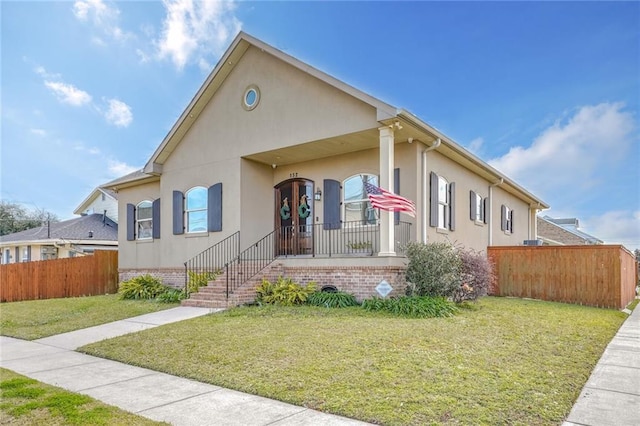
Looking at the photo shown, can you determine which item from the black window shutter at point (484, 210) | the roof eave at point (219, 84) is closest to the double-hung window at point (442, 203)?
the roof eave at point (219, 84)

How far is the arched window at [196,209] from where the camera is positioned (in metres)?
13.9

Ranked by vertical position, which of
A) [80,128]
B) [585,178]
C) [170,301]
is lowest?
[170,301]

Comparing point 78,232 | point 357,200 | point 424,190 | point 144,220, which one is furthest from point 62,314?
point 78,232

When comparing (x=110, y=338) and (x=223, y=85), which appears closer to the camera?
(x=110, y=338)

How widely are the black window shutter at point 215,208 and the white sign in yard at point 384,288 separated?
222 inches

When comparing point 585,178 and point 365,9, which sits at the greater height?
point 365,9

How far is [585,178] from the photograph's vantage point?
61.6ft

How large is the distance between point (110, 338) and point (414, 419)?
621cm

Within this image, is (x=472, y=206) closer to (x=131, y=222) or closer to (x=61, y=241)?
(x=131, y=222)

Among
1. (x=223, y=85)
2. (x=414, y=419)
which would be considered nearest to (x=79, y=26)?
(x=223, y=85)

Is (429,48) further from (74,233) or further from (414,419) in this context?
(74,233)

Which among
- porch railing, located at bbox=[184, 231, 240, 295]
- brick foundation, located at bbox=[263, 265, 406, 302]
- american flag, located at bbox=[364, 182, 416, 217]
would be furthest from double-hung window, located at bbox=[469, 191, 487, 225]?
porch railing, located at bbox=[184, 231, 240, 295]

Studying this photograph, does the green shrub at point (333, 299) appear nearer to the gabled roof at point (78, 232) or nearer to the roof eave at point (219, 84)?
the roof eave at point (219, 84)

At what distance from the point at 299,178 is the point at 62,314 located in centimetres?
737
